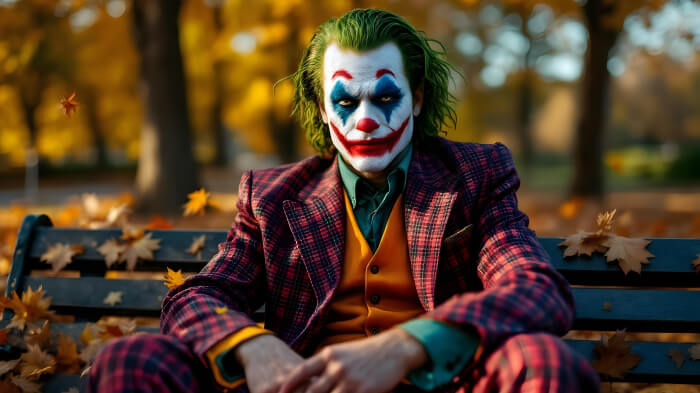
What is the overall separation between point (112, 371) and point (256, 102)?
13.2 metres

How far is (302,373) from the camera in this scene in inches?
64.2

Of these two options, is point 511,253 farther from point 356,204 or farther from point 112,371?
point 112,371

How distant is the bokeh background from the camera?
7941 mm

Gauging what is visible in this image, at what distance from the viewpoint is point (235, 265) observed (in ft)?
7.18

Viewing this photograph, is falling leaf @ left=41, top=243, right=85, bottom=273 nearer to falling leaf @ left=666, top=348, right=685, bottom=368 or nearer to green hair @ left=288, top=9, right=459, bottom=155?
green hair @ left=288, top=9, right=459, bottom=155

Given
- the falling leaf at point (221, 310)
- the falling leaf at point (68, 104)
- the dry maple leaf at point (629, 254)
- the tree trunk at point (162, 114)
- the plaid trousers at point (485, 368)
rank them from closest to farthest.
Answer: the plaid trousers at point (485, 368)
the falling leaf at point (221, 310)
the dry maple leaf at point (629, 254)
the falling leaf at point (68, 104)
the tree trunk at point (162, 114)

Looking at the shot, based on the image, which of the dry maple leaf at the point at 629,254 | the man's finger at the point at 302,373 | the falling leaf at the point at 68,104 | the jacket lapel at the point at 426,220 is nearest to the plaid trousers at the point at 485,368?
the man's finger at the point at 302,373

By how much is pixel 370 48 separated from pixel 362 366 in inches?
46.0

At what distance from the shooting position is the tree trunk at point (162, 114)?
25.8 feet

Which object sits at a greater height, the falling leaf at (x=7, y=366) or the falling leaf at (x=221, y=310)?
the falling leaf at (x=221, y=310)

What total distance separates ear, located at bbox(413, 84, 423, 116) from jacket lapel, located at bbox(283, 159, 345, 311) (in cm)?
42

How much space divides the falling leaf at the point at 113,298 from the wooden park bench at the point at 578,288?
0.02m

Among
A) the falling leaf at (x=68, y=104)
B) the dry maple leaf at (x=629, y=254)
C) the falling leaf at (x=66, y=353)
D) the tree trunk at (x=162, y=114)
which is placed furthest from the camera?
the tree trunk at (x=162, y=114)

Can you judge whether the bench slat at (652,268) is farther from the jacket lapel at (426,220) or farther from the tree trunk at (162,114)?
the tree trunk at (162,114)
